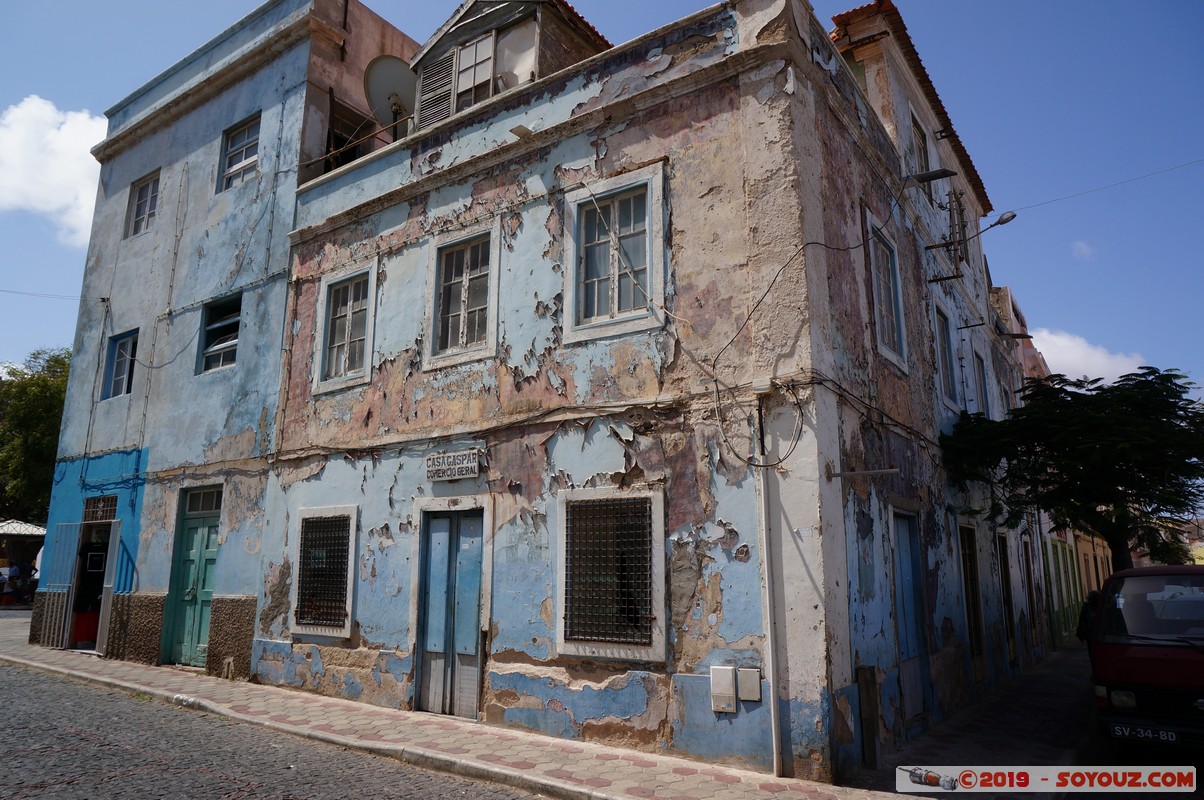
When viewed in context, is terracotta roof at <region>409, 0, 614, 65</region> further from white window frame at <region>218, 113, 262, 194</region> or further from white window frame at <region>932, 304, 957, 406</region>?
white window frame at <region>932, 304, 957, 406</region>

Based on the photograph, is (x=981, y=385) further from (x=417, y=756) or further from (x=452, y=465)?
(x=417, y=756)

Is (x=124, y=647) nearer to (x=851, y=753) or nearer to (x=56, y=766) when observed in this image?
(x=56, y=766)

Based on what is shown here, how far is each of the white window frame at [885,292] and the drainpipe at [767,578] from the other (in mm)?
2469

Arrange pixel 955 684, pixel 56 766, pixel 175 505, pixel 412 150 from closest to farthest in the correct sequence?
pixel 56 766 < pixel 955 684 < pixel 412 150 < pixel 175 505

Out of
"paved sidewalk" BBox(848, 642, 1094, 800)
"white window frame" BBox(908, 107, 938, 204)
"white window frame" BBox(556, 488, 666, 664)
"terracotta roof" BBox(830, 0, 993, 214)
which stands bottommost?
"paved sidewalk" BBox(848, 642, 1094, 800)

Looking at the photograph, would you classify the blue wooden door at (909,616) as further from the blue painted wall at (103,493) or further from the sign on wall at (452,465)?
the blue painted wall at (103,493)

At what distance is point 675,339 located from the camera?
7348mm

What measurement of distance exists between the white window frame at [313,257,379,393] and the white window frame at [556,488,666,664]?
3.72 meters

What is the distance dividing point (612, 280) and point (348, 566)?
15.7ft

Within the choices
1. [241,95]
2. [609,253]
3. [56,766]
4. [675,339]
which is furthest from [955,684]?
[241,95]

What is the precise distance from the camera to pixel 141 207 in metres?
14.9

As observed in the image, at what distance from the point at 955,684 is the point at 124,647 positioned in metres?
12.1

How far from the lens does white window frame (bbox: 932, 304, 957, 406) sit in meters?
11.5

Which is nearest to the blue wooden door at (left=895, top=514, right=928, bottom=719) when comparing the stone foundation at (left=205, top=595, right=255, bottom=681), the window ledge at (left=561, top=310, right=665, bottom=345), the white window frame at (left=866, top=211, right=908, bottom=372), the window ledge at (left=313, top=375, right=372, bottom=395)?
the white window frame at (left=866, top=211, right=908, bottom=372)
